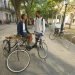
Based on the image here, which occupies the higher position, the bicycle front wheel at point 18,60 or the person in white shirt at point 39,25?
the person in white shirt at point 39,25

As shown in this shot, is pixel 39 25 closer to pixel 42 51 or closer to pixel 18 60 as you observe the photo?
pixel 42 51

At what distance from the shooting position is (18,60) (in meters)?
6.91

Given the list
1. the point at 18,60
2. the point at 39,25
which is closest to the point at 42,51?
the point at 39,25

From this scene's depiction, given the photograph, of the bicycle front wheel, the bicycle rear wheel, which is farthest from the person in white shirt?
the bicycle front wheel

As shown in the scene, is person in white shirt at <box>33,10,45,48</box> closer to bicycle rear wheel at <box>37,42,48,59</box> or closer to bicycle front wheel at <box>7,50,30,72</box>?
bicycle rear wheel at <box>37,42,48,59</box>

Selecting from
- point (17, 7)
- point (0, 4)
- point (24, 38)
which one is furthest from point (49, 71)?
point (0, 4)

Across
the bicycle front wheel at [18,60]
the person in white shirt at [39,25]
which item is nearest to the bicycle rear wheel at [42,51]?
the person in white shirt at [39,25]

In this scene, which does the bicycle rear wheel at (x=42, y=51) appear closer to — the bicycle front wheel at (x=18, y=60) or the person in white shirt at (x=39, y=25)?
the person in white shirt at (x=39, y=25)

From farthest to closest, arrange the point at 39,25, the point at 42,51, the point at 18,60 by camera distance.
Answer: the point at 42,51, the point at 39,25, the point at 18,60

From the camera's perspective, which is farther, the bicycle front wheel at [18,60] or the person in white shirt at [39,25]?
the person in white shirt at [39,25]

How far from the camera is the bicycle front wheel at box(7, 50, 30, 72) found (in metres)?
6.51

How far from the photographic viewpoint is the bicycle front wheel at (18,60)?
256 inches

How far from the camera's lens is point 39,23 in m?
8.26

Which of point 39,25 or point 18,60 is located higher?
point 39,25
